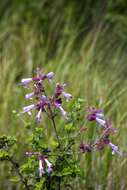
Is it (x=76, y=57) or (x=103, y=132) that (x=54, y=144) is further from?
(x=76, y=57)

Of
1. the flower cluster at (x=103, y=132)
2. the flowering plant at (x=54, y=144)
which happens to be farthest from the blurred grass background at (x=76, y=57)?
the flower cluster at (x=103, y=132)

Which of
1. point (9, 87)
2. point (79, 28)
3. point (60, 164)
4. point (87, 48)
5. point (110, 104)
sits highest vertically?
point (79, 28)

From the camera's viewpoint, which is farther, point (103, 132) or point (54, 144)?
point (54, 144)

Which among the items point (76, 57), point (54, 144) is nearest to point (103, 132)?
point (54, 144)

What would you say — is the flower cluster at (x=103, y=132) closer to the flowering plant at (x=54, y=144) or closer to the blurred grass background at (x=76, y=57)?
the flowering plant at (x=54, y=144)

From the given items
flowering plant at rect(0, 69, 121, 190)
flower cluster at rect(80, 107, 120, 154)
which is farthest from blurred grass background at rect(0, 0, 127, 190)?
flower cluster at rect(80, 107, 120, 154)

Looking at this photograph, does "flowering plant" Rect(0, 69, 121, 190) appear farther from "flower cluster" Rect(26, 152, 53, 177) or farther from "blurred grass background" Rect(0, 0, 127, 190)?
"blurred grass background" Rect(0, 0, 127, 190)

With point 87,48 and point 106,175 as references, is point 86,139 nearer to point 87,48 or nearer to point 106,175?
point 106,175

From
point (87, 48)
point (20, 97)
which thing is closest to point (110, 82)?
point (20, 97)
